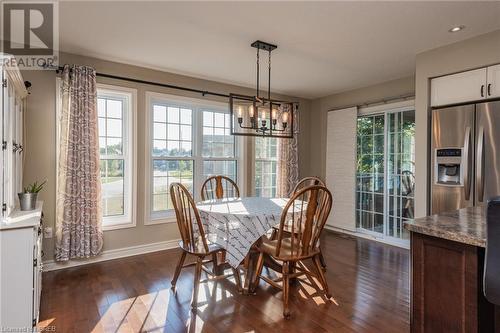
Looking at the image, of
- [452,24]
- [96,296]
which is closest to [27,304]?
[96,296]

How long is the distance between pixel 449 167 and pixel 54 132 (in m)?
4.31

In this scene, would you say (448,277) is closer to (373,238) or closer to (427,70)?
(427,70)

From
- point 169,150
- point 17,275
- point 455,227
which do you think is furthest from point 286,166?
point 17,275

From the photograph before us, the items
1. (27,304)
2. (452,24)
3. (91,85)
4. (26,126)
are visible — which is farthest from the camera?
(91,85)

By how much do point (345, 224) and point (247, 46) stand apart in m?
3.42

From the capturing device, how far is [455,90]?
3.03 meters

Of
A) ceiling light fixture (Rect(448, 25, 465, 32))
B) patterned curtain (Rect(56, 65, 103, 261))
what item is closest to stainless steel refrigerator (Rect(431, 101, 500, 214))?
ceiling light fixture (Rect(448, 25, 465, 32))

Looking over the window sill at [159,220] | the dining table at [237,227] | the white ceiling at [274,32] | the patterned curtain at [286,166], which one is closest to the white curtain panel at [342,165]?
the patterned curtain at [286,166]

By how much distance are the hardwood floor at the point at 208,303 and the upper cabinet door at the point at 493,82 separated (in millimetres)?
2015

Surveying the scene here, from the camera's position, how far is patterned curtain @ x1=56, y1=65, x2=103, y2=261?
3.20 metres

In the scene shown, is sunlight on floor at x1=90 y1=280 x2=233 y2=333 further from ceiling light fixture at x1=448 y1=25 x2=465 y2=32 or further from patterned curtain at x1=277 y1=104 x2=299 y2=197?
ceiling light fixture at x1=448 y1=25 x2=465 y2=32

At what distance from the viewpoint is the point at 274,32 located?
9.27ft

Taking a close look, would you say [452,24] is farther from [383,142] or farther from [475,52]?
[383,142]

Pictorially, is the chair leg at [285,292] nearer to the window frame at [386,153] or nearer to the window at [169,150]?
the window at [169,150]
